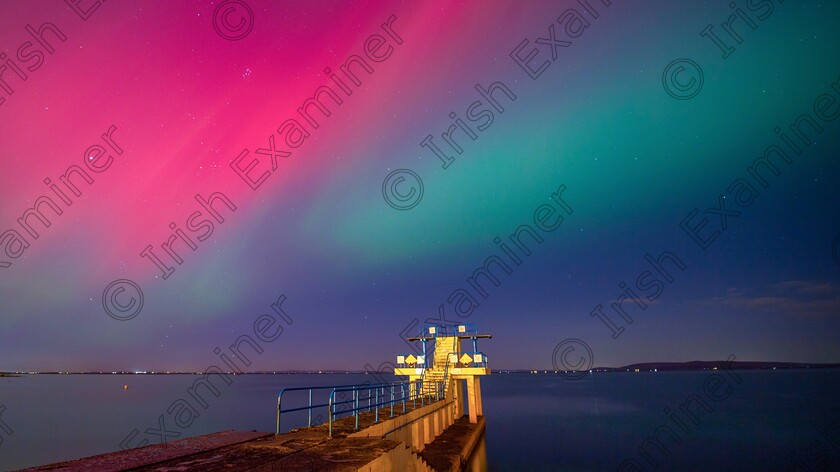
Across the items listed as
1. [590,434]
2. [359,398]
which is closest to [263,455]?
[359,398]

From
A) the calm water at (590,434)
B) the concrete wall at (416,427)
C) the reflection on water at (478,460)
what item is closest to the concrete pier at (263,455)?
the concrete wall at (416,427)

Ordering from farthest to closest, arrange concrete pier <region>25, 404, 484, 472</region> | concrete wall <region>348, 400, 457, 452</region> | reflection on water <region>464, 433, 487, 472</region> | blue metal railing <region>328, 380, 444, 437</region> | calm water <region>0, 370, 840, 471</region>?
calm water <region>0, 370, 840, 471</region>
reflection on water <region>464, 433, 487, 472</region>
concrete wall <region>348, 400, 457, 452</region>
blue metal railing <region>328, 380, 444, 437</region>
concrete pier <region>25, 404, 484, 472</region>

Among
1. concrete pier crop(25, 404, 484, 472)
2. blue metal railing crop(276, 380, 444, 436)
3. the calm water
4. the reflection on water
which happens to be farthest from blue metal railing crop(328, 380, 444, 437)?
the calm water

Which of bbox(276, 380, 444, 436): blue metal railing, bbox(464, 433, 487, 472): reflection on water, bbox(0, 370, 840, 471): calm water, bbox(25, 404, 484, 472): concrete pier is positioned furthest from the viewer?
bbox(0, 370, 840, 471): calm water

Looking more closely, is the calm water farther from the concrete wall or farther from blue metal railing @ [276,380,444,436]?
blue metal railing @ [276,380,444,436]

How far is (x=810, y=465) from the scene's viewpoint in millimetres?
28359

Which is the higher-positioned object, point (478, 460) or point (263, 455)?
point (263, 455)

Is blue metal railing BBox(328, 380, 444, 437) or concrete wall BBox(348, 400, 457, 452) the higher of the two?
blue metal railing BBox(328, 380, 444, 437)

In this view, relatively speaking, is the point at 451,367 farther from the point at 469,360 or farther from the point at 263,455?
the point at 263,455

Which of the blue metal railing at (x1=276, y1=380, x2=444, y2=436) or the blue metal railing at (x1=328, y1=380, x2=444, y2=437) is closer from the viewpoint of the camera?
the blue metal railing at (x1=276, y1=380, x2=444, y2=436)

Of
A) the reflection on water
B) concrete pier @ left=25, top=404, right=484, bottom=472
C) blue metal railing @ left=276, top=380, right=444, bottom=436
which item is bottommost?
the reflection on water

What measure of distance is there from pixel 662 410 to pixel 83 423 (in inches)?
2665

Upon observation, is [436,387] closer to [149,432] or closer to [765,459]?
[765,459]

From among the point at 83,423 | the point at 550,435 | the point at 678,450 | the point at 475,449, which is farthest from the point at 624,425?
the point at 83,423
